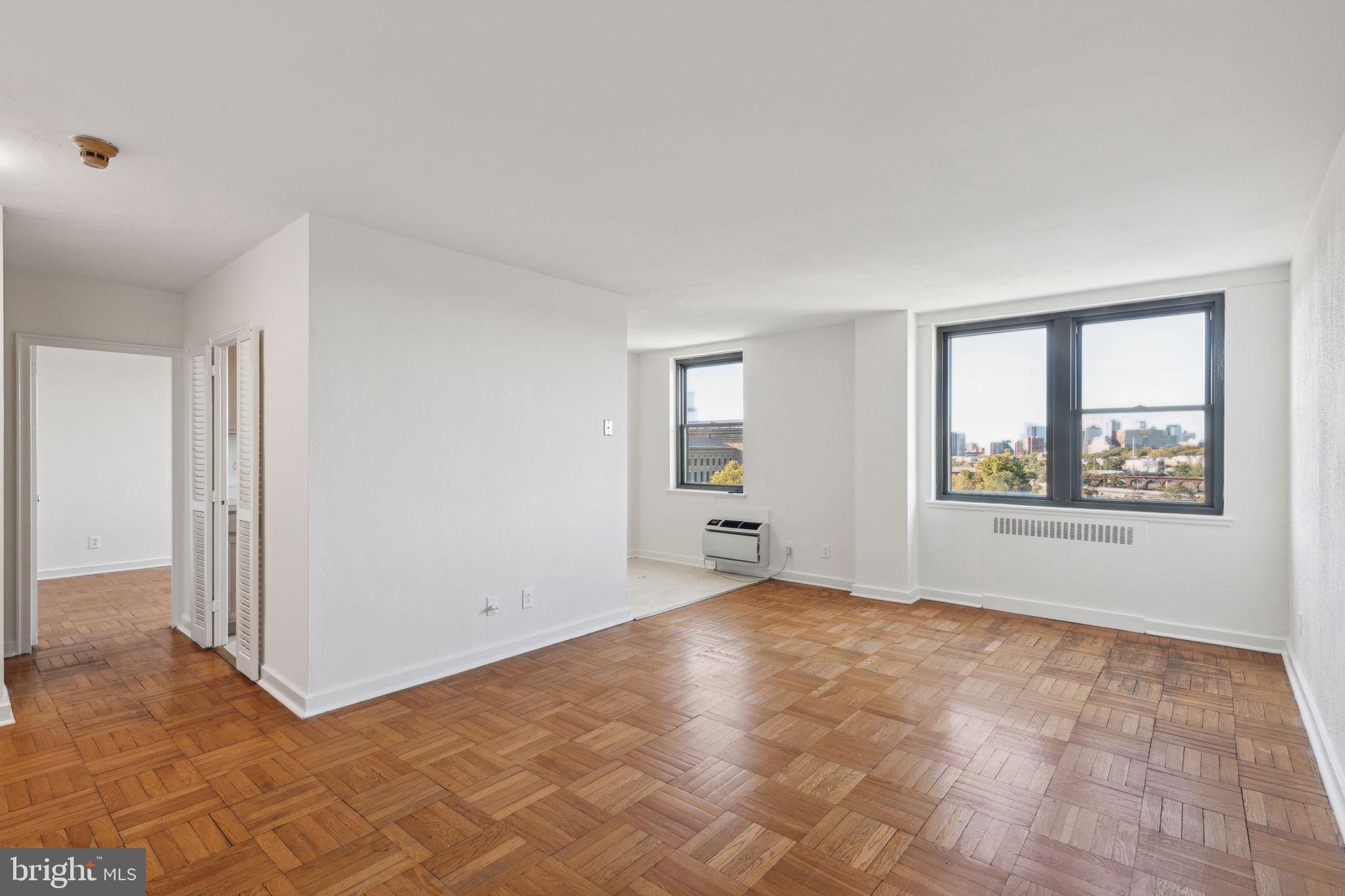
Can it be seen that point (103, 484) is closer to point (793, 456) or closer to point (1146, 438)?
point (793, 456)

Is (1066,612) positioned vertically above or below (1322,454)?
below

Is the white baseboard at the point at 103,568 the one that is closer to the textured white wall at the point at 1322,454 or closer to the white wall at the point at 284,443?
the white wall at the point at 284,443

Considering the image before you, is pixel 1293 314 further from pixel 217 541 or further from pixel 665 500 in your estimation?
pixel 217 541

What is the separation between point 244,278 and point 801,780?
3.97 m

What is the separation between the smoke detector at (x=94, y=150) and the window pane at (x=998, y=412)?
221 inches

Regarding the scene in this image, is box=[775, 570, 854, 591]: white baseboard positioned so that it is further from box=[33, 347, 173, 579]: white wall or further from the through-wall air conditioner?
box=[33, 347, 173, 579]: white wall

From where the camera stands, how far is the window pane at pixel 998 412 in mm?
5273

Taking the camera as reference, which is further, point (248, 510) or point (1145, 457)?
point (1145, 457)

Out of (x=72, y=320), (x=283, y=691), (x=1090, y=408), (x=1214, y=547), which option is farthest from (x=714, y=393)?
(x=72, y=320)

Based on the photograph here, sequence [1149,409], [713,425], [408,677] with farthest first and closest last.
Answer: [713,425], [1149,409], [408,677]

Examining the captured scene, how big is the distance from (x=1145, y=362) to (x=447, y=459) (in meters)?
4.92

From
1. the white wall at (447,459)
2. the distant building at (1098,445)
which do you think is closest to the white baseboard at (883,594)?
the distant building at (1098,445)

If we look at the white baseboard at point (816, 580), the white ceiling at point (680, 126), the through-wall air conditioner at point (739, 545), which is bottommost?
the white baseboard at point (816, 580)

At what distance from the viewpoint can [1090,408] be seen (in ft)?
16.4
